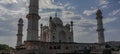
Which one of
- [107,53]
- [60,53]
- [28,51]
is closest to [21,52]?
[28,51]

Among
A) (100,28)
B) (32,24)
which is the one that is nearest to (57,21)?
(100,28)

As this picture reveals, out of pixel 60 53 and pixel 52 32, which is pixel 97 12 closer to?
pixel 52 32

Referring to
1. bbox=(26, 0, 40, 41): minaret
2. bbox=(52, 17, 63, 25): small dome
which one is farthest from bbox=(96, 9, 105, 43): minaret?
bbox=(26, 0, 40, 41): minaret

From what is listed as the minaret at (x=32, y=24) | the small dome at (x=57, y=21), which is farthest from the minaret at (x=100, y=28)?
the minaret at (x=32, y=24)

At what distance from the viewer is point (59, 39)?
66250mm

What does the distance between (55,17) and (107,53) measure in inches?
1333

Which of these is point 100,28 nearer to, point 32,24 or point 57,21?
point 57,21

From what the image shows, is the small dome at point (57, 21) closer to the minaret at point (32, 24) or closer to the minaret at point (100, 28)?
the minaret at point (100, 28)

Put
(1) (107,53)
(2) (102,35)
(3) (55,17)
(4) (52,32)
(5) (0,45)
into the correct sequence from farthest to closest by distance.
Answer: (5) (0,45) → (3) (55,17) → (4) (52,32) → (2) (102,35) → (1) (107,53)

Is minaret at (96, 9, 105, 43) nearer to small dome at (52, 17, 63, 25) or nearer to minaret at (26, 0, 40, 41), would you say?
small dome at (52, 17, 63, 25)

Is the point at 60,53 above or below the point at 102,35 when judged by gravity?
below

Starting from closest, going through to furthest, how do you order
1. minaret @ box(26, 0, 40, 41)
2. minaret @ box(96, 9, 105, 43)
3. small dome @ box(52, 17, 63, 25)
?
minaret @ box(26, 0, 40, 41)
minaret @ box(96, 9, 105, 43)
small dome @ box(52, 17, 63, 25)

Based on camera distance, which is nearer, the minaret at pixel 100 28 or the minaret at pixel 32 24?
the minaret at pixel 32 24

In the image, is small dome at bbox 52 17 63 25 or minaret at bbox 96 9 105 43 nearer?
minaret at bbox 96 9 105 43
